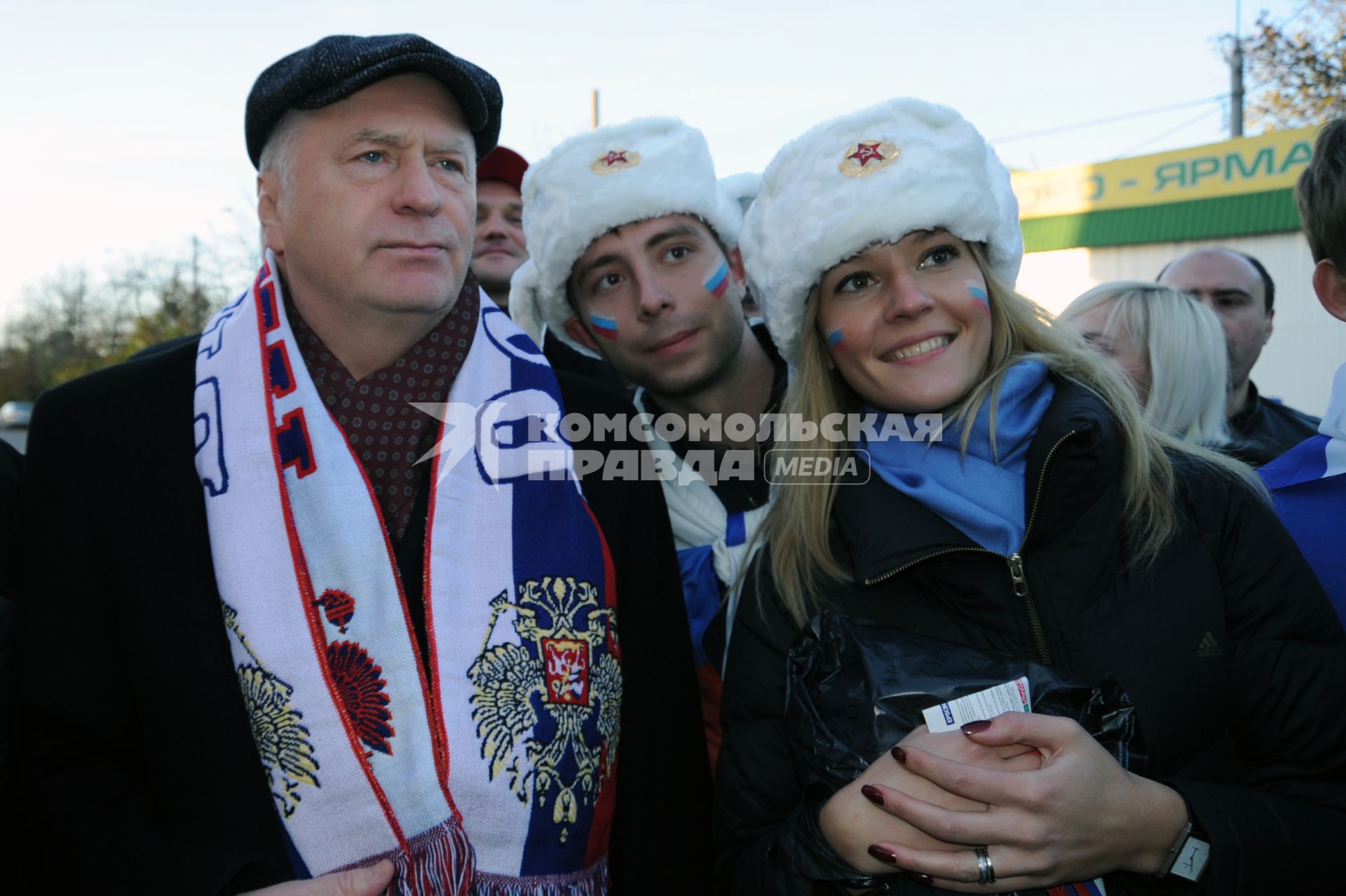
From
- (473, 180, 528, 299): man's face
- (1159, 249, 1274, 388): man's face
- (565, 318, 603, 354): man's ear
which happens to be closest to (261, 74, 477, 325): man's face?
(565, 318, 603, 354): man's ear

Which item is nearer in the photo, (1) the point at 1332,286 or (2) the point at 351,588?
(2) the point at 351,588

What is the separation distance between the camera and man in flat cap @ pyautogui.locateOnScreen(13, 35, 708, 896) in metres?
1.79

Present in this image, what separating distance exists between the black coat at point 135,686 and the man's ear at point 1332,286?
68.7 inches

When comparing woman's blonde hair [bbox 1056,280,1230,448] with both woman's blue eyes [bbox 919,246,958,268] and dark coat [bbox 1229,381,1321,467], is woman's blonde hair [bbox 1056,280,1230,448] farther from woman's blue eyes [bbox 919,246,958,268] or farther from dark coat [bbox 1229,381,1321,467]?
woman's blue eyes [bbox 919,246,958,268]

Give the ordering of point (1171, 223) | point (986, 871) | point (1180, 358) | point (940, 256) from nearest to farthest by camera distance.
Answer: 1. point (986, 871)
2. point (940, 256)
3. point (1180, 358)
4. point (1171, 223)

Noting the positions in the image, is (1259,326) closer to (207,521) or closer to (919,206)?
(919,206)

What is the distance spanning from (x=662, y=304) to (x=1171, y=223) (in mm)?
16307

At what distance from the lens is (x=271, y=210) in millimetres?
2168

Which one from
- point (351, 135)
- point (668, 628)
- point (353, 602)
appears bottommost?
point (668, 628)

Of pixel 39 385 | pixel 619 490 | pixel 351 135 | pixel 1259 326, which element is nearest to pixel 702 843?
pixel 619 490

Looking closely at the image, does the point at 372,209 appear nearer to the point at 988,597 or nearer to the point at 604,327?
the point at 604,327

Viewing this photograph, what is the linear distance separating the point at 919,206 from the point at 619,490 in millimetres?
879

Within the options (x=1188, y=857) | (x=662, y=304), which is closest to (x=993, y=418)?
(x=1188, y=857)

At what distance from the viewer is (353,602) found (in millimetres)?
1919
